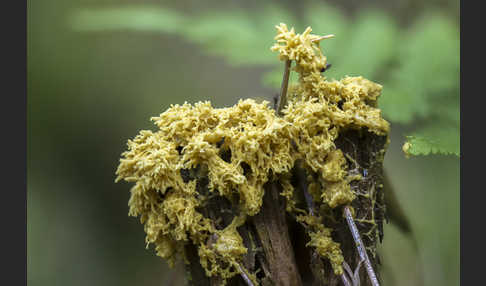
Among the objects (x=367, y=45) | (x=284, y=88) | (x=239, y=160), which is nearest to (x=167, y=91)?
(x=367, y=45)

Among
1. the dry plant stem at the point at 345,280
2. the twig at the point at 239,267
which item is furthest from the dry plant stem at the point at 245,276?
the dry plant stem at the point at 345,280

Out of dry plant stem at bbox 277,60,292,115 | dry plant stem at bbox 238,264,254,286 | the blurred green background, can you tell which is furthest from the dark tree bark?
the blurred green background

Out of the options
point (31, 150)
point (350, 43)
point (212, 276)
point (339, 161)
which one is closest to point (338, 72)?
point (350, 43)

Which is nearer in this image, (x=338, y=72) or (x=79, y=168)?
(x=338, y=72)

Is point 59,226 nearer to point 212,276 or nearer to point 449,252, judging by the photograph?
point 212,276

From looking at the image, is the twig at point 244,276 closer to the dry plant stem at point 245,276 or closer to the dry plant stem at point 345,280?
the dry plant stem at point 245,276

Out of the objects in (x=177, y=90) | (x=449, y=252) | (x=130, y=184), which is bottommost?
(x=449, y=252)

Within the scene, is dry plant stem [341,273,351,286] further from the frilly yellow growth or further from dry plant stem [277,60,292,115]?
dry plant stem [277,60,292,115]
